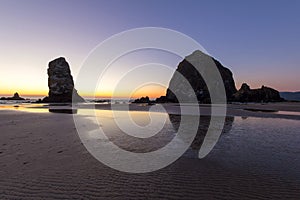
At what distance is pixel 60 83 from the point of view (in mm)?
104250

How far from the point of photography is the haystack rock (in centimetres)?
12694

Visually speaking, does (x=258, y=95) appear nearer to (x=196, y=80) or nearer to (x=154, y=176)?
(x=196, y=80)

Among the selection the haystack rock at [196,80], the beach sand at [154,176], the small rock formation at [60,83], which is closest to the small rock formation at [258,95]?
the haystack rock at [196,80]

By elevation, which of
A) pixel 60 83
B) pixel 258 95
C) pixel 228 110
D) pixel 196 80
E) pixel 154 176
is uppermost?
pixel 196 80

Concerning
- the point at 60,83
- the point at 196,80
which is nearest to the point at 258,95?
the point at 196,80

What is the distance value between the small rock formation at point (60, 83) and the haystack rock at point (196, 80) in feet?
184

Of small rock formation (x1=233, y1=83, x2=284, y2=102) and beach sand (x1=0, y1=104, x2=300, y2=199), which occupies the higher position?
small rock formation (x1=233, y1=83, x2=284, y2=102)

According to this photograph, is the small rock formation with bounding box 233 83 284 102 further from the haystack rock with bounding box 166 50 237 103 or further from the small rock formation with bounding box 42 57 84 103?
the small rock formation with bounding box 42 57 84 103

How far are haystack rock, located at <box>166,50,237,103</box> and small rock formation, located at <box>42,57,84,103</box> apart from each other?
55947 millimetres

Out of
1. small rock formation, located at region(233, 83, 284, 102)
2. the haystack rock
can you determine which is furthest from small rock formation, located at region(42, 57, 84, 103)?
small rock formation, located at region(233, 83, 284, 102)

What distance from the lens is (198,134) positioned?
46.8 feet

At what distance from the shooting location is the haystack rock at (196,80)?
4998 inches

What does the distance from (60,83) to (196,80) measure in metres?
88.6

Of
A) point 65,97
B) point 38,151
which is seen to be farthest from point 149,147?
point 65,97
